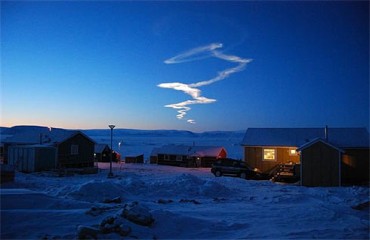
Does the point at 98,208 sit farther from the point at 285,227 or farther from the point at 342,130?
the point at 342,130

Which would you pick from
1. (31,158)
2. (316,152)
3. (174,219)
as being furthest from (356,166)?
(31,158)

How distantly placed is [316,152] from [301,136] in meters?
9.50

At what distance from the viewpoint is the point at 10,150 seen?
36.7 metres

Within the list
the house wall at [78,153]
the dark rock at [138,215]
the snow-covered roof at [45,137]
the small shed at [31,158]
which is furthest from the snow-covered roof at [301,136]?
the dark rock at [138,215]

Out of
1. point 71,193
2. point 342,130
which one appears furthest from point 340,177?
point 71,193

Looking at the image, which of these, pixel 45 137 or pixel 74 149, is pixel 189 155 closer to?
pixel 74 149

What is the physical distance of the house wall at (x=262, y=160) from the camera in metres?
36.0

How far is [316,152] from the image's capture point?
28.2 m

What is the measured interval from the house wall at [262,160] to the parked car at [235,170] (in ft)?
6.57

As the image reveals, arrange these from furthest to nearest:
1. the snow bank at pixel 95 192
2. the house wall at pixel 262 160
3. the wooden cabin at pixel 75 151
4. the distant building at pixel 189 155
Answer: the distant building at pixel 189 155, the wooden cabin at pixel 75 151, the house wall at pixel 262 160, the snow bank at pixel 95 192

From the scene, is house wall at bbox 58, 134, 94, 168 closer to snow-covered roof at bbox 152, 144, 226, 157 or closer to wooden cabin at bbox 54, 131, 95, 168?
wooden cabin at bbox 54, 131, 95, 168

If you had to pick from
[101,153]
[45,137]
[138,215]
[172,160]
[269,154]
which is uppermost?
[45,137]

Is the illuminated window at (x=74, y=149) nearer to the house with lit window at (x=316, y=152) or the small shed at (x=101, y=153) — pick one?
the house with lit window at (x=316, y=152)

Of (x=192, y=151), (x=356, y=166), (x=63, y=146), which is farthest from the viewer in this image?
(x=192, y=151)
